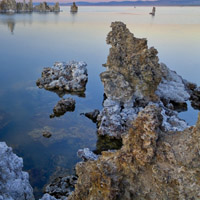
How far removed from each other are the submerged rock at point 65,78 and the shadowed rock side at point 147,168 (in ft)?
55.6

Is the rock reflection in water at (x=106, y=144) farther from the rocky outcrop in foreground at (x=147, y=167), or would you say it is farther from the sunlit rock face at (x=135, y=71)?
the rocky outcrop in foreground at (x=147, y=167)

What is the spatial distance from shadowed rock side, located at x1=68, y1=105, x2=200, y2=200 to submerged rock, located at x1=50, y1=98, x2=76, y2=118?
38.4 feet

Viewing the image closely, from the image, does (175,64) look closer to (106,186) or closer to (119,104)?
(119,104)

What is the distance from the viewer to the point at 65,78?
79.4 ft

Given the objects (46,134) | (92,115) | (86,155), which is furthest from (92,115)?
(86,155)

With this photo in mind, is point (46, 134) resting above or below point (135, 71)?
below

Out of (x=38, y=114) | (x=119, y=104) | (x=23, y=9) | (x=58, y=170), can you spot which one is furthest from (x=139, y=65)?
(x=23, y=9)

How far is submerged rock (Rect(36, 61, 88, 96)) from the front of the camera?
2303cm

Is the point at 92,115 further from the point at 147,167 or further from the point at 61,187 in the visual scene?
the point at 147,167

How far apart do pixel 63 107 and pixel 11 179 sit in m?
10.8

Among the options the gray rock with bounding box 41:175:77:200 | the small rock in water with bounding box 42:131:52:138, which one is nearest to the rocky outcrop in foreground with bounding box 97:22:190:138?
the small rock in water with bounding box 42:131:52:138

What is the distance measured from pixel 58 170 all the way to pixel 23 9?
414ft

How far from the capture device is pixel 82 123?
662 inches

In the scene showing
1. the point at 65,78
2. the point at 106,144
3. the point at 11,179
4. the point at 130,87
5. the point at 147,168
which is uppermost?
the point at 147,168
